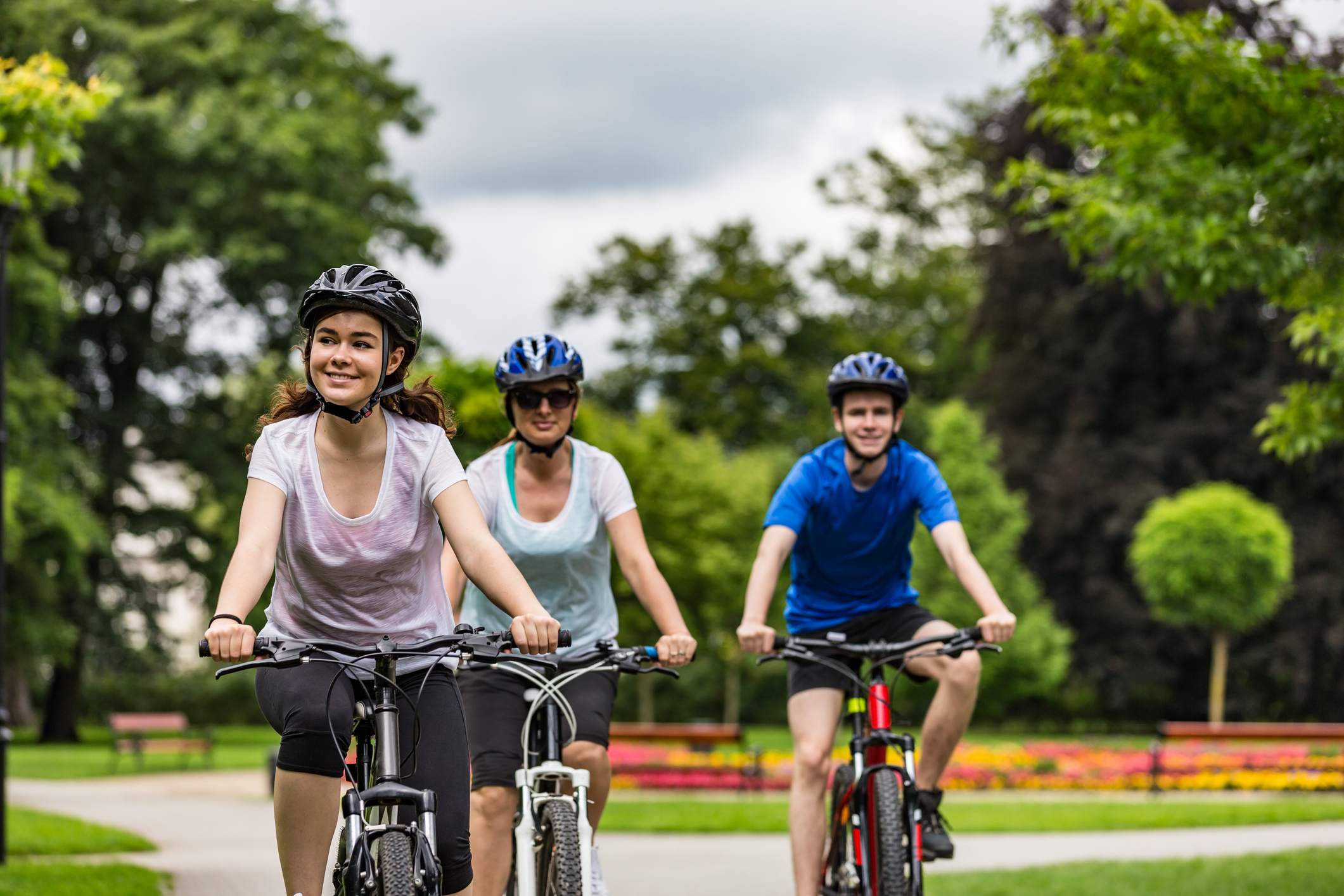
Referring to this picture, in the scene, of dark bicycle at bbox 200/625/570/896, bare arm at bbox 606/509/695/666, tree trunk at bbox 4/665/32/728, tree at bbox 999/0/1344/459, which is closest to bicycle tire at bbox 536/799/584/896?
bare arm at bbox 606/509/695/666

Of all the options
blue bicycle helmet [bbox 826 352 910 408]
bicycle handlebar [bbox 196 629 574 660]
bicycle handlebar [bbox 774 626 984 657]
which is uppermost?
blue bicycle helmet [bbox 826 352 910 408]

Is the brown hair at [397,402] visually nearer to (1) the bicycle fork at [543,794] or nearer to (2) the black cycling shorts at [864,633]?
(1) the bicycle fork at [543,794]

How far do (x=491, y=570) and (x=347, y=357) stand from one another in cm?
63

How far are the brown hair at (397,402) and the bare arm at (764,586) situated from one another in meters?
1.34

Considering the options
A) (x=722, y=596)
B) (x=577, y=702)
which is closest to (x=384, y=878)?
(x=577, y=702)

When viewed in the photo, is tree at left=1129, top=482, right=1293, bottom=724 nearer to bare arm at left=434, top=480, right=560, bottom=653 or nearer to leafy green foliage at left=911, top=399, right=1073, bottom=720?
leafy green foliage at left=911, top=399, right=1073, bottom=720

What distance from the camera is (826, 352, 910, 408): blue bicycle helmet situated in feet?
17.6

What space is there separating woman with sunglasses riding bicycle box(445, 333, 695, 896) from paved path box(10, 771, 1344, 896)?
3.65m

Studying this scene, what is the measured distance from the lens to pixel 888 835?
454 centimetres

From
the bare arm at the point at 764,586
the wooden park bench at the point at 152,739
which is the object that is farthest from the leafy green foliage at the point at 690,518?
the bare arm at the point at 764,586

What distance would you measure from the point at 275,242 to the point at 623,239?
1579cm

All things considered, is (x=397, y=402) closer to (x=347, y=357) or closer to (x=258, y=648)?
(x=347, y=357)

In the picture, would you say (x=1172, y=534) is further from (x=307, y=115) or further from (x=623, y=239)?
(x=623, y=239)

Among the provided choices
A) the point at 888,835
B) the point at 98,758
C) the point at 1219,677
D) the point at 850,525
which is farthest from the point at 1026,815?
the point at 98,758
